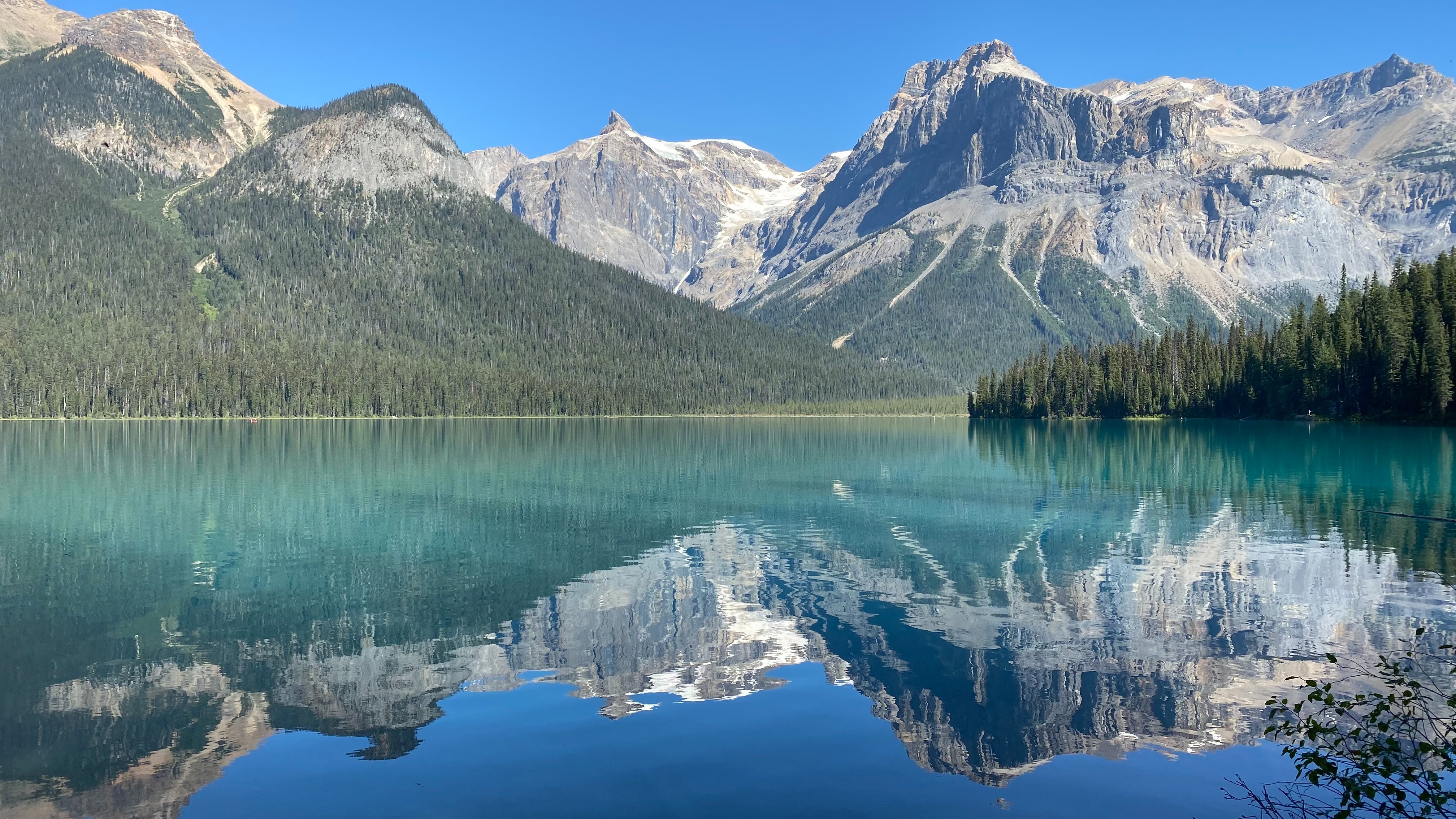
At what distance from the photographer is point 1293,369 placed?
430 feet

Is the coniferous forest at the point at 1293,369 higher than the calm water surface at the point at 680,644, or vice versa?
the coniferous forest at the point at 1293,369

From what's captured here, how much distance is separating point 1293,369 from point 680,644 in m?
133

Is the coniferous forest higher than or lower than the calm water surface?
higher

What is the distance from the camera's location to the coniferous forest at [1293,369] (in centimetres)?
10738

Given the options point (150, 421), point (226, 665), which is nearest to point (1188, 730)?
point (226, 665)

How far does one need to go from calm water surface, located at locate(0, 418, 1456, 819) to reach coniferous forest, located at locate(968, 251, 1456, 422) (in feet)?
218

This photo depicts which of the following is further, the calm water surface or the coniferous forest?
the coniferous forest

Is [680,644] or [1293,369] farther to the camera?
[1293,369]

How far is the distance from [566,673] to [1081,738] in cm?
1035

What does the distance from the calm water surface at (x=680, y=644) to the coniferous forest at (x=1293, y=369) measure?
66385 mm

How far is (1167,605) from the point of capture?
2622 centimetres

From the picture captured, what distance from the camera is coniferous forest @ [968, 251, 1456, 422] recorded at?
107 m

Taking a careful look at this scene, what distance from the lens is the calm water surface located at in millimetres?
15047

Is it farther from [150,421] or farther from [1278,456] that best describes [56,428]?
[1278,456]
